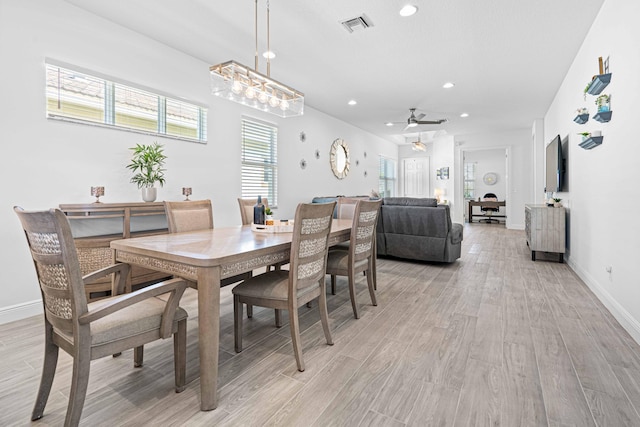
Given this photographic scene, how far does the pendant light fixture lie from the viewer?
2.51 metres

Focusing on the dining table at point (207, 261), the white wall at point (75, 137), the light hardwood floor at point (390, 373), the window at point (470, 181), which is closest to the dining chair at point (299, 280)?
the dining table at point (207, 261)

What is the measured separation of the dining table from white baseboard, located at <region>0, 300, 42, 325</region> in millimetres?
1539

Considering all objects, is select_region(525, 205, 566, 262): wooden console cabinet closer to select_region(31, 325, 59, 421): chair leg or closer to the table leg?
the table leg

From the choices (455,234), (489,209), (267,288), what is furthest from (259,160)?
(489,209)

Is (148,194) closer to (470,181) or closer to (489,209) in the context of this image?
(489,209)

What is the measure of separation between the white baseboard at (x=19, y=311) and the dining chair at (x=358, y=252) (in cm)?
258

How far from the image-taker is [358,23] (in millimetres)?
3135

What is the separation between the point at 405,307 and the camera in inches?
113

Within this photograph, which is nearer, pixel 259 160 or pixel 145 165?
pixel 145 165

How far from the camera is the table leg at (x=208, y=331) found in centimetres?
148

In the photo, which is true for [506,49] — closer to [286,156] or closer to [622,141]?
[622,141]

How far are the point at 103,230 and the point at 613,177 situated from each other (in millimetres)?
4640

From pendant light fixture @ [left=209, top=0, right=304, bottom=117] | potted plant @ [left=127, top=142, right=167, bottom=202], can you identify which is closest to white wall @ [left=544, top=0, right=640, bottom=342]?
pendant light fixture @ [left=209, top=0, right=304, bottom=117]

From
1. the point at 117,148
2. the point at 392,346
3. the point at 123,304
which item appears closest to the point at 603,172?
the point at 392,346
